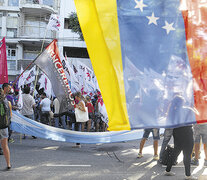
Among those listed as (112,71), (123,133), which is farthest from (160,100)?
(123,133)

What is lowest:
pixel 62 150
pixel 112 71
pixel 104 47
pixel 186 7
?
pixel 62 150

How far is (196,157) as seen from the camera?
6.31m

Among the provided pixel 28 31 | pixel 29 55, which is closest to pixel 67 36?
pixel 28 31

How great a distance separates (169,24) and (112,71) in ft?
2.73

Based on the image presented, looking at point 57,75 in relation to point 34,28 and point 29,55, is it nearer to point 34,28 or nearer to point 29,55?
point 29,55

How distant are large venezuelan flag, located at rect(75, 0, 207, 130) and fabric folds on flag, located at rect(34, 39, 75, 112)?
5.91 meters

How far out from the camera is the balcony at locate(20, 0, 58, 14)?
28817 millimetres

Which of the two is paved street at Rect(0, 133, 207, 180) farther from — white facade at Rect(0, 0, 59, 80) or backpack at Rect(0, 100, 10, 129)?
white facade at Rect(0, 0, 59, 80)

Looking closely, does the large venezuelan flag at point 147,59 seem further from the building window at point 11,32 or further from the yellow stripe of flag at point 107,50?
the building window at point 11,32

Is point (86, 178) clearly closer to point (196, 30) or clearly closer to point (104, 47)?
point (104, 47)

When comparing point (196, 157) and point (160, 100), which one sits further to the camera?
point (196, 157)

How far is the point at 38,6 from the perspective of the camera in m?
28.9

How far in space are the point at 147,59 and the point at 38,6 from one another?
28.3 metres

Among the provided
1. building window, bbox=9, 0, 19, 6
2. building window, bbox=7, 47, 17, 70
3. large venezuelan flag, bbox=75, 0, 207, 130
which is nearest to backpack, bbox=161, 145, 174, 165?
large venezuelan flag, bbox=75, 0, 207, 130
